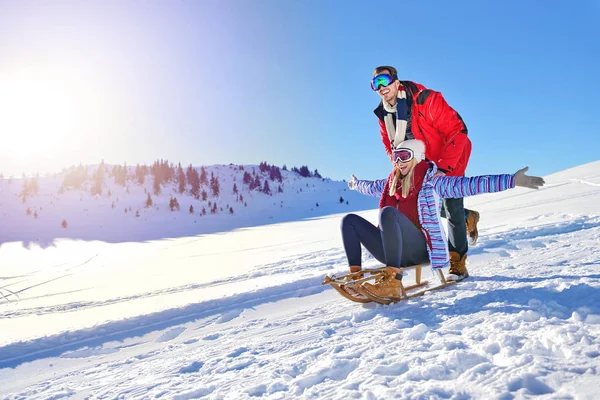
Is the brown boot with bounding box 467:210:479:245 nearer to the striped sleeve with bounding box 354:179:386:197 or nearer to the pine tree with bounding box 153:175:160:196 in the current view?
the striped sleeve with bounding box 354:179:386:197

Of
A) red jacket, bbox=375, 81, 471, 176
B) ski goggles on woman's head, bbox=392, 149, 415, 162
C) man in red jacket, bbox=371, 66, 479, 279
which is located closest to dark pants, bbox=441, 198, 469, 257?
man in red jacket, bbox=371, 66, 479, 279

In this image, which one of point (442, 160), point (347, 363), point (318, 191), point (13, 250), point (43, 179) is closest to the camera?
point (347, 363)

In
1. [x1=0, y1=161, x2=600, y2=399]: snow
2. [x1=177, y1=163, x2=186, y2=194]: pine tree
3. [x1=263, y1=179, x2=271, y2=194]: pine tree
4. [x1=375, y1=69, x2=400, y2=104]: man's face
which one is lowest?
[x1=0, y1=161, x2=600, y2=399]: snow

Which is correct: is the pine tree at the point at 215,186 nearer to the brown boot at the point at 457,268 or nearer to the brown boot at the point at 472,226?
the brown boot at the point at 472,226

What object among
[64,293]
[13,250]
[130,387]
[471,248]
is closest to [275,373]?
[130,387]

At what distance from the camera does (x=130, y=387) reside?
2102 millimetres

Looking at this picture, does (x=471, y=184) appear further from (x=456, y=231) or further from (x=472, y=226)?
(x=472, y=226)

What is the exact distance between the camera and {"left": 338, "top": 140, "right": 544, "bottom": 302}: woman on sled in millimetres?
2939

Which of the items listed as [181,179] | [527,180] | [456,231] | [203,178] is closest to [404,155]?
[527,180]

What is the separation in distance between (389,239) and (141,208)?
26899mm

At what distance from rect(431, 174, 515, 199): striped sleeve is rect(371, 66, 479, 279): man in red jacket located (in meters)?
0.38

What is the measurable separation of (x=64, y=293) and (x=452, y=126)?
18.7 feet

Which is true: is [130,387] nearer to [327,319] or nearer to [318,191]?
[327,319]

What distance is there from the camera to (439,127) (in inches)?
144
